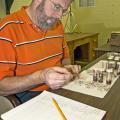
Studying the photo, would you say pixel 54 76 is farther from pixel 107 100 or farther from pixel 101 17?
pixel 101 17

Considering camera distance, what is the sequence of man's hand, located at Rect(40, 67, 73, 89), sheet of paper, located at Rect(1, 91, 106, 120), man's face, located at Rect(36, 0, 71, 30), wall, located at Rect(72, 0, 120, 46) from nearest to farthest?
sheet of paper, located at Rect(1, 91, 106, 120) → man's hand, located at Rect(40, 67, 73, 89) → man's face, located at Rect(36, 0, 71, 30) → wall, located at Rect(72, 0, 120, 46)

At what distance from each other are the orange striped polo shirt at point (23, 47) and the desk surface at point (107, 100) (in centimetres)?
25

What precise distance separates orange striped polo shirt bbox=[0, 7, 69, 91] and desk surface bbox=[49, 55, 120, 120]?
0.25 m

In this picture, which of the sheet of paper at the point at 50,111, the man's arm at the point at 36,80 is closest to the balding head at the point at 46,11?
the man's arm at the point at 36,80

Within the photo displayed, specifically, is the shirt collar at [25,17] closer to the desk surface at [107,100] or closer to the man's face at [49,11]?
the man's face at [49,11]

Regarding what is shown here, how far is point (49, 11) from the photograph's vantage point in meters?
1.22

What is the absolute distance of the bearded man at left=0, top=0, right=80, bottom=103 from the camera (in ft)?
3.46

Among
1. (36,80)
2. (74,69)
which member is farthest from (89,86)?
(36,80)

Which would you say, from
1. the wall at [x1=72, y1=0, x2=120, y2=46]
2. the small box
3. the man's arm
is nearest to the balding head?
the man's arm

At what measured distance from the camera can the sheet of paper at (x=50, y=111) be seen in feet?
2.72

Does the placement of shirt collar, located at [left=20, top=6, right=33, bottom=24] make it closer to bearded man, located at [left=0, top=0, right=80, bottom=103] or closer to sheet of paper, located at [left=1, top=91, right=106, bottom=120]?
bearded man, located at [left=0, top=0, right=80, bottom=103]

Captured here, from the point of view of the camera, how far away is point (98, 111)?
34.4 inches

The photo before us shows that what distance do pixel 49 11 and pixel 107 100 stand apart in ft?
1.95

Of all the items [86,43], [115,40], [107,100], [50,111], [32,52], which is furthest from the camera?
[86,43]
